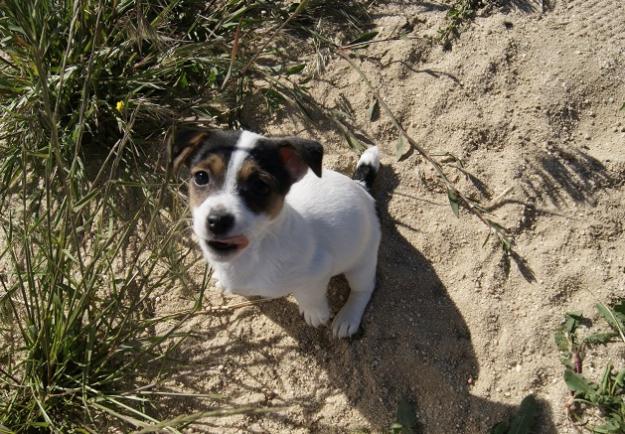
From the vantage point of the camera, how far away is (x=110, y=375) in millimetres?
3303

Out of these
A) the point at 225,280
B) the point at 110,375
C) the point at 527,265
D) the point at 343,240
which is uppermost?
the point at 343,240

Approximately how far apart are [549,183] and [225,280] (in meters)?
2.47

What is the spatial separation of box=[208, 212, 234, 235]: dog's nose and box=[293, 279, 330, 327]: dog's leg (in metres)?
0.83

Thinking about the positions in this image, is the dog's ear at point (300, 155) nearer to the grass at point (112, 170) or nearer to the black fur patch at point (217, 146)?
the black fur patch at point (217, 146)

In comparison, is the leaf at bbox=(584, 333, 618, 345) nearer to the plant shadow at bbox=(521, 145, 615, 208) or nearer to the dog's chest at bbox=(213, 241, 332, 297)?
the plant shadow at bbox=(521, 145, 615, 208)

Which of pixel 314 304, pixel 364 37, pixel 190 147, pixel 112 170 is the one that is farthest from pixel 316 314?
pixel 364 37

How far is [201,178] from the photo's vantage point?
→ 2.89 metres

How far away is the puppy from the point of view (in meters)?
2.78

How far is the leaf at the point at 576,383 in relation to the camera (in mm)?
3500

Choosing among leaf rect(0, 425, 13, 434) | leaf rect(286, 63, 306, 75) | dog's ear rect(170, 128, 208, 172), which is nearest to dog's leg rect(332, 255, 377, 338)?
dog's ear rect(170, 128, 208, 172)

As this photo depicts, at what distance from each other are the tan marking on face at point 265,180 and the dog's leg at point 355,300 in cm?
103

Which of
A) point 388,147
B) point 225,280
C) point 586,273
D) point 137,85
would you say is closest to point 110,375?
point 225,280

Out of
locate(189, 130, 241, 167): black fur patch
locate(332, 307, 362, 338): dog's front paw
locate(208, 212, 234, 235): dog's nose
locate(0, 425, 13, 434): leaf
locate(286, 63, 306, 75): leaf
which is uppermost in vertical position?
locate(189, 130, 241, 167): black fur patch

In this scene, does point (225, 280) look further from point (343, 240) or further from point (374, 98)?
point (374, 98)
